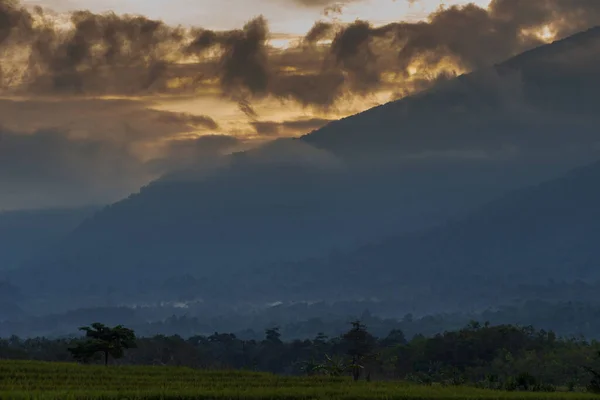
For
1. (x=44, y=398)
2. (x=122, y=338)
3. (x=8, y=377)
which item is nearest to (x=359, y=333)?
(x=122, y=338)

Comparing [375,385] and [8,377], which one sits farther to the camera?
[375,385]

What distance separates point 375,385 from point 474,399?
10969mm

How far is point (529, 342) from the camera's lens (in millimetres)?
172750

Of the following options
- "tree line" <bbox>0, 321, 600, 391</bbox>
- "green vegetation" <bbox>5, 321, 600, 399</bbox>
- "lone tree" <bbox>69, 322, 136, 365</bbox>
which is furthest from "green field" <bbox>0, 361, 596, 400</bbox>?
"tree line" <bbox>0, 321, 600, 391</bbox>

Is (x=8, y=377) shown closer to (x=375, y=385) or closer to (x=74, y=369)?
(x=74, y=369)

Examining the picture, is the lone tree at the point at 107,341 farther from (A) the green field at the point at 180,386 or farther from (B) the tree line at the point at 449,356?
(B) the tree line at the point at 449,356

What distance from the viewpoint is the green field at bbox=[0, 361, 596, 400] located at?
51.0 meters

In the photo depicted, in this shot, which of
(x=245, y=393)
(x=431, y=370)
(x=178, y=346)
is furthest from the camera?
(x=178, y=346)

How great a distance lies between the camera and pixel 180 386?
186 ft

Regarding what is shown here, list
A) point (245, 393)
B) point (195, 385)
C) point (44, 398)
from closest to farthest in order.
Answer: point (44, 398)
point (245, 393)
point (195, 385)

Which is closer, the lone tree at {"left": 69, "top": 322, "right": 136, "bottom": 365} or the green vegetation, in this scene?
the green vegetation

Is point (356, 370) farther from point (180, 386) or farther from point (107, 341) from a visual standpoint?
point (180, 386)

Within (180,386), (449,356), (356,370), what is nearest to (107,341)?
(356,370)

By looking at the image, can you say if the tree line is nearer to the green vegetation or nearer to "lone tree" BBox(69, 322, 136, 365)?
the green vegetation
